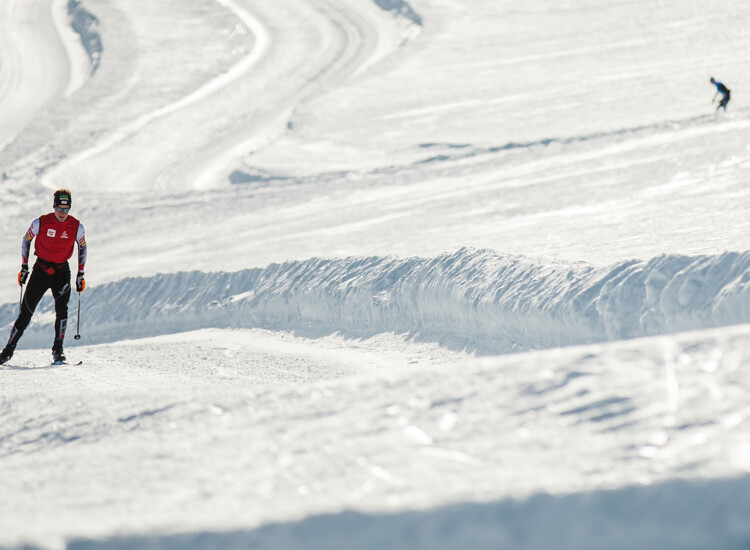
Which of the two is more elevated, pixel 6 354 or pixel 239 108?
pixel 239 108

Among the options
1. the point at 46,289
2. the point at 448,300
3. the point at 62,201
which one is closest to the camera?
the point at 62,201

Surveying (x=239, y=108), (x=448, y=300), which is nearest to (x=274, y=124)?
(x=239, y=108)

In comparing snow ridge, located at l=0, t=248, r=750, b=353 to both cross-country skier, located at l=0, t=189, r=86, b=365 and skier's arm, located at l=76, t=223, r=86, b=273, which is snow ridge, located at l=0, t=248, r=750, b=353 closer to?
cross-country skier, located at l=0, t=189, r=86, b=365

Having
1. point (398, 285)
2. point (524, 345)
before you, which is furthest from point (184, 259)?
point (524, 345)

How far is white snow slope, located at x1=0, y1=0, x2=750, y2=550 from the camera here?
2.46 metres

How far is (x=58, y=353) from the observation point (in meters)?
7.59

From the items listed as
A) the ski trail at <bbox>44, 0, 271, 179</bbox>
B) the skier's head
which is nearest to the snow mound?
the skier's head

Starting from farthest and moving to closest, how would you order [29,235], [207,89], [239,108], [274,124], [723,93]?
[207,89] < [239,108] < [274,124] < [723,93] < [29,235]

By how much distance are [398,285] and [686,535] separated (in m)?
5.57

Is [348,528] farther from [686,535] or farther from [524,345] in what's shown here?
[524,345]

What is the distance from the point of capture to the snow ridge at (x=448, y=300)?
594 centimetres

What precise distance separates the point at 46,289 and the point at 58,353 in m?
0.56

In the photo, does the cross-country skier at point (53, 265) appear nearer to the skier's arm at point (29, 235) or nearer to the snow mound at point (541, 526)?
the skier's arm at point (29, 235)

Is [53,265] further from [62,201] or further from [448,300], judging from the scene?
[448,300]
